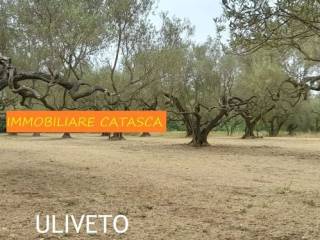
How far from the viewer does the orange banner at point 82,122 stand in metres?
19.5

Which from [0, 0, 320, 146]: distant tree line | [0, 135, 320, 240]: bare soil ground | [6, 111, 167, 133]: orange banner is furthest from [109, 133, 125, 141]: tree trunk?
[0, 135, 320, 240]: bare soil ground

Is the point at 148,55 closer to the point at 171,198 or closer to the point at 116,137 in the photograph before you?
the point at 116,137

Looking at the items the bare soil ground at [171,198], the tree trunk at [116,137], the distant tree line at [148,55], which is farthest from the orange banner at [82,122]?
the tree trunk at [116,137]

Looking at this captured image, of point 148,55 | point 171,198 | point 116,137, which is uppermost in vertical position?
point 148,55

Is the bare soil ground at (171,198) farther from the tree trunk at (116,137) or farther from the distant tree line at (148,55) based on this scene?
the tree trunk at (116,137)

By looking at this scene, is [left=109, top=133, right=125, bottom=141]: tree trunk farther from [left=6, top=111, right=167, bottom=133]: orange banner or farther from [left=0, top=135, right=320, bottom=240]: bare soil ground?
[left=0, top=135, right=320, bottom=240]: bare soil ground

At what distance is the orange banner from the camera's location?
1945cm

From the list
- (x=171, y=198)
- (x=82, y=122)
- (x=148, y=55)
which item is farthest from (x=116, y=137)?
(x=171, y=198)

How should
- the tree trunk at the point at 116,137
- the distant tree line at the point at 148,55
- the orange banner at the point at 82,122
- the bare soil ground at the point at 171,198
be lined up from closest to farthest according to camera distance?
the bare soil ground at the point at 171,198 → the distant tree line at the point at 148,55 → the orange banner at the point at 82,122 → the tree trunk at the point at 116,137

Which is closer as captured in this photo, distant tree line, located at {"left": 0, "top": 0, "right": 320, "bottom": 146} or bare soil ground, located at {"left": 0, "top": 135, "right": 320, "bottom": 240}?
bare soil ground, located at {"left": 0, "top": 135, "right": 320, "bottom": 240}

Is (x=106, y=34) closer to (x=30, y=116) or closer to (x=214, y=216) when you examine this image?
(x=30, y=116)

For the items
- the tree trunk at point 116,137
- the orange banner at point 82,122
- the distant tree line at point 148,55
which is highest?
the distant tree line at point 148,55

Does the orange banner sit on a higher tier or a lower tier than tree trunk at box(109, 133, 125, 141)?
higher

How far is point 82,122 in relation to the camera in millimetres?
20094
